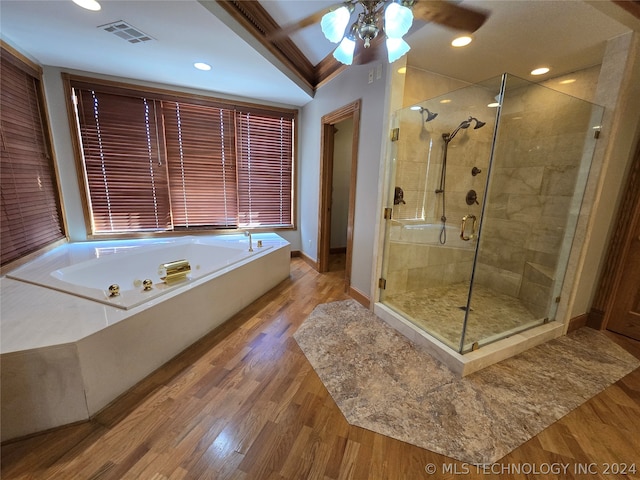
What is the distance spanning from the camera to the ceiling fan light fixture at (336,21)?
1.27 meters

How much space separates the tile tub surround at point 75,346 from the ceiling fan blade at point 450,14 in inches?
91.5

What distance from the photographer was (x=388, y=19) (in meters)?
1.28

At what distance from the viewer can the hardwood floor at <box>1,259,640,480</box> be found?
1096 mm

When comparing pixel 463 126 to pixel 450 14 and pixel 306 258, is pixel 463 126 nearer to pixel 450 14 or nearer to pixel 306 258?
pixel 450 14

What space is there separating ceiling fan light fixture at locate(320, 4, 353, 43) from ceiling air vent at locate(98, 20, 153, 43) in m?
1.51

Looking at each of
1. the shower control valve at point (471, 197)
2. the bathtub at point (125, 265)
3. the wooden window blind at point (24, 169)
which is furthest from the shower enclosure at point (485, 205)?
the wooden window blind at point (24, 169)

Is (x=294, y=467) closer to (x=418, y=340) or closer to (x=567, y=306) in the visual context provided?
(x=418, y=340)

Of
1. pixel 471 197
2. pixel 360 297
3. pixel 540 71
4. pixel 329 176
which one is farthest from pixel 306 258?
pixel 540 71

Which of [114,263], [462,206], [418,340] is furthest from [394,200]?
[114,263]

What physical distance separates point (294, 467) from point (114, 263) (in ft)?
7.83

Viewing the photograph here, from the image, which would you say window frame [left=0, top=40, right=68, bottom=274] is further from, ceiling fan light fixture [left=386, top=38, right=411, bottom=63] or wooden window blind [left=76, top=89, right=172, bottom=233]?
ceiling fan light fixture [left=386, top=38, right=411, bottom=63]

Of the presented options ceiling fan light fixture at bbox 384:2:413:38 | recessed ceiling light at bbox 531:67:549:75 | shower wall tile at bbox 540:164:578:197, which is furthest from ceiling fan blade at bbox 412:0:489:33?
shower wall tile at bbox 540:164:578:197

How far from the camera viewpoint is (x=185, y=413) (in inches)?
53.2

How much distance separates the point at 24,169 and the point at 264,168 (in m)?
2.40
